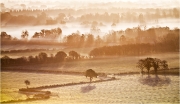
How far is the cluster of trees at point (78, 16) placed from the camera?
6.16 metres

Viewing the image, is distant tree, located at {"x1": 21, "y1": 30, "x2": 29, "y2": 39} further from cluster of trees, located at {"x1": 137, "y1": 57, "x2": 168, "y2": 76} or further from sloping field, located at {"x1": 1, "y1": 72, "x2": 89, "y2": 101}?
cluster of trees, located at {"x1": 137, "y1": 57, "x2": 168, "y2": 76}

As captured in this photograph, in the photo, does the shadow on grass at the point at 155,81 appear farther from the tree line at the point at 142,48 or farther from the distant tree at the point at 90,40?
the distant tree at the point at 90,40

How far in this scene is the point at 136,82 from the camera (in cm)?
618

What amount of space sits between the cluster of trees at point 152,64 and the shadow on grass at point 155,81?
0.13 m

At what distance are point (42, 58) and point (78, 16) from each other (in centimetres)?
98

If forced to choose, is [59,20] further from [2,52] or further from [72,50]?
[2,52]

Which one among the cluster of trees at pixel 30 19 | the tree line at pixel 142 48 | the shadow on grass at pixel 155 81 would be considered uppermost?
the cluster of trees at pixel 30 19

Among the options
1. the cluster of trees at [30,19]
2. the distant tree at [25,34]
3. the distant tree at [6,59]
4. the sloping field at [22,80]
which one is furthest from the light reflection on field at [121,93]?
the cluster of trees at [30,19]

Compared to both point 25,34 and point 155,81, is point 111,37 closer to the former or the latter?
point 155,81

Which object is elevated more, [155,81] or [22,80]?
[22,80]

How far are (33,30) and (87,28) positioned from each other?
3.08 ft

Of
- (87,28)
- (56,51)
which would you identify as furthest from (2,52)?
(87,28)

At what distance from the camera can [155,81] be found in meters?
6.19

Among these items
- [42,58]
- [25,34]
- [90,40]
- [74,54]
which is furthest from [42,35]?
[90,40]
